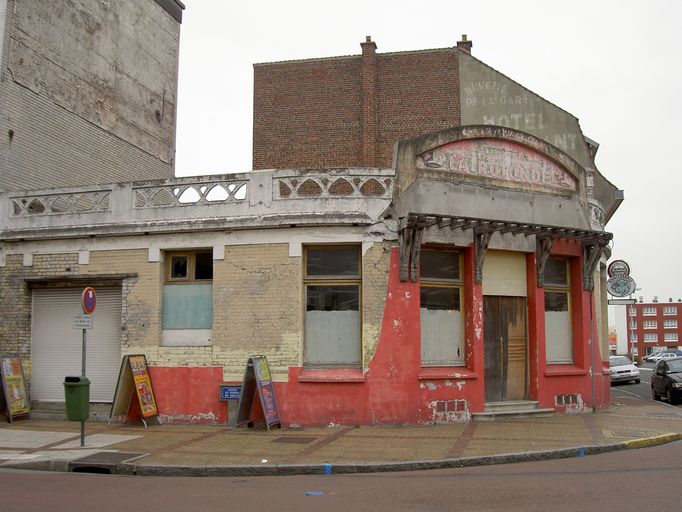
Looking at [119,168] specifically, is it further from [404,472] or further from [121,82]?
[404,472]

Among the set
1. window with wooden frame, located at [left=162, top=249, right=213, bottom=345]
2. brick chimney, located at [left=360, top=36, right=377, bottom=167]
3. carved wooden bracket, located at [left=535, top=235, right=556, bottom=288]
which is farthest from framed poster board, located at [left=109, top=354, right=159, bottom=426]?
brick chimney, located at [left=360, top=36, right=377, bottom=167]

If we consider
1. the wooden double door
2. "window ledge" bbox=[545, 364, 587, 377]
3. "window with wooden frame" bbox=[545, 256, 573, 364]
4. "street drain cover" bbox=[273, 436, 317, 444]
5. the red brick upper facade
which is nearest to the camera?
"street drain cover" bbox=[273, 436, 317, 444]

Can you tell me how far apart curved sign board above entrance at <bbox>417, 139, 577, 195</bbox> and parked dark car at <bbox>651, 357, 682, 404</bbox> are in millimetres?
9946

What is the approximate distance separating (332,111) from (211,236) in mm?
15421

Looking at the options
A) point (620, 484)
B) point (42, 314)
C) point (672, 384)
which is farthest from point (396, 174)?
point (672, 384)

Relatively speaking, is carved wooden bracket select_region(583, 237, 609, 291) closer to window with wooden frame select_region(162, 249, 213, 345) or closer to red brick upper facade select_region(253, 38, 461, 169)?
window with wooden frame select_region(162, 249, 213, 345)

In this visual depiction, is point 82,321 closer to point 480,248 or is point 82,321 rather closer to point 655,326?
point 480,248

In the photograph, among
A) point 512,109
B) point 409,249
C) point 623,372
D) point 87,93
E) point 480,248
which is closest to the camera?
point 409,249

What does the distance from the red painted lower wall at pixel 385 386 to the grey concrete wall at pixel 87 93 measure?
309 inches

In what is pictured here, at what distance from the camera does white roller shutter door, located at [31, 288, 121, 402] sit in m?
15.6

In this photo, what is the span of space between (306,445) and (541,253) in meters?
7.46

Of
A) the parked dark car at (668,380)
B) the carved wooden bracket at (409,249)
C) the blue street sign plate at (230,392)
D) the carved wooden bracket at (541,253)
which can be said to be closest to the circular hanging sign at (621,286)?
the parked dark car at (668,380)

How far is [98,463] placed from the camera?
10.4 meters

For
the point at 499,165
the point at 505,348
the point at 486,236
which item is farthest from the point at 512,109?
the point at 505,348
